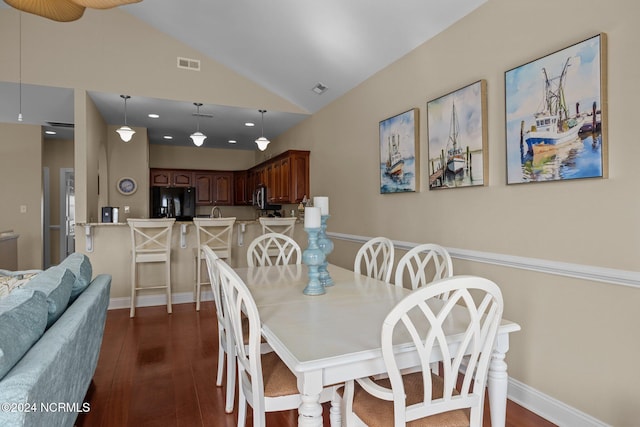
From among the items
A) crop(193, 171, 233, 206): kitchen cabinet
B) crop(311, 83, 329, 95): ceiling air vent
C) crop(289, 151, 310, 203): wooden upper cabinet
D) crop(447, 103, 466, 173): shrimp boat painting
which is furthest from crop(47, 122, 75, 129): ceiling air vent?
crop(447, 103, 466, 173): shrimp boat painting

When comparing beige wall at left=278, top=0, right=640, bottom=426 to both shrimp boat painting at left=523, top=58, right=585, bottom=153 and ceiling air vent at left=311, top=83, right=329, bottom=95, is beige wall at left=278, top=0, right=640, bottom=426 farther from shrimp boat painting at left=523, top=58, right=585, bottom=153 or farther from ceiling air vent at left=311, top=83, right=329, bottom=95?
ceiling air vent at left=311, top=83, right=329, bottom=95

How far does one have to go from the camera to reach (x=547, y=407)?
223cm

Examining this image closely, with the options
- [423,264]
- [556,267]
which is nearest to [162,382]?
[423,264]

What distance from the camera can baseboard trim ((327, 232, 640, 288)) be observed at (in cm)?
185

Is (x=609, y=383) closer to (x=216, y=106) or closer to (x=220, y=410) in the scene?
(x=220, y=410)

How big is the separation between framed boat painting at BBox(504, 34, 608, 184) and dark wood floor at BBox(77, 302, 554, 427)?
145cm

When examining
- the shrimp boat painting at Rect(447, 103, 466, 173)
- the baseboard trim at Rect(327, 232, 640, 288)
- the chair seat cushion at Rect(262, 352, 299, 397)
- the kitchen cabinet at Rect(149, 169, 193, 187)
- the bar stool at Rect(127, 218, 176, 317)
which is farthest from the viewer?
the kitchen cabinet at Rect(149, 169, 193, 187)

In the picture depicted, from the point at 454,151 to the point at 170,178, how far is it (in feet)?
20.5

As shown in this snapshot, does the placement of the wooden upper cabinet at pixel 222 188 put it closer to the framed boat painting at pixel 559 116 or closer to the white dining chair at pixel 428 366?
the framed boat painting at pixel 559 116

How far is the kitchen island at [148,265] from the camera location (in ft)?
14.9

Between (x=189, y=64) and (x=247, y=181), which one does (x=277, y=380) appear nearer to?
(x=189, y=64)

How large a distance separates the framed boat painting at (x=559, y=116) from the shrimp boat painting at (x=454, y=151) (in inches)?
16.5

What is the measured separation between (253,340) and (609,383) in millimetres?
1817

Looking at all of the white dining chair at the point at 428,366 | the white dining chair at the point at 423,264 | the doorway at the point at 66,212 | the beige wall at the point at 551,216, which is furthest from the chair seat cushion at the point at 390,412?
the doorway at the point at 66,212
